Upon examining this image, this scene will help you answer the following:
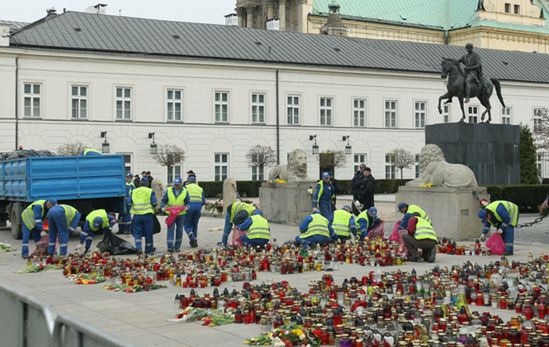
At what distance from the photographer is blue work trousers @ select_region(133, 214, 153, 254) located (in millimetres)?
18906

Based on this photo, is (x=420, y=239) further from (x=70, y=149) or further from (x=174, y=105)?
(x=174, y=105)

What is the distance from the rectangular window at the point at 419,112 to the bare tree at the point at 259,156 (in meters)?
11.5

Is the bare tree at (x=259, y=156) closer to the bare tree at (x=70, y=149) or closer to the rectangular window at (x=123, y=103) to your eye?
the rectangular window at (x=123, y=103)

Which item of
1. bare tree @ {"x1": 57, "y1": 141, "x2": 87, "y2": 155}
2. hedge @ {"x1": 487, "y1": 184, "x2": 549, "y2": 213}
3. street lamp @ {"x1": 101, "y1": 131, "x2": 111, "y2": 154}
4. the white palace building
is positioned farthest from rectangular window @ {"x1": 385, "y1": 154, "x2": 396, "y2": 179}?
hedge @ {"x1": 487, "y1": 184, "x2": 549, "y2": 213}

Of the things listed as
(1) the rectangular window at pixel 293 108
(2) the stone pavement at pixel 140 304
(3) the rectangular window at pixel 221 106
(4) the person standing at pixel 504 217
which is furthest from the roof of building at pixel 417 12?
(2) the stone pavement at pixel 140 304

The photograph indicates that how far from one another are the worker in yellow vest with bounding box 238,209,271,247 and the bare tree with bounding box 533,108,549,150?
36.0 meters

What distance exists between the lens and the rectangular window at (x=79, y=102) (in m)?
48.7

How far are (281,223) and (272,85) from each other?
26.1 meters

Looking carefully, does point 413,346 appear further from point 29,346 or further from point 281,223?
point 281,223

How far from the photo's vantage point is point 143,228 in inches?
751

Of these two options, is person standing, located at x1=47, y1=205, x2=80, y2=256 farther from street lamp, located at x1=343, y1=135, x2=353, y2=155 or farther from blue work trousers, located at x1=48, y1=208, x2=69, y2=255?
street lamp, located at x1=343, y1=135, x2=353, y2=155

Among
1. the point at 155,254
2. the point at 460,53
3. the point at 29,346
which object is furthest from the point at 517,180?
the point at 460,53

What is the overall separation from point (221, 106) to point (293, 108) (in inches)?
192

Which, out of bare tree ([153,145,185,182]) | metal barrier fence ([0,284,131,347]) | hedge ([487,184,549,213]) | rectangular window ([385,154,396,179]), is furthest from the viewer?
rectangular window ([385,154,396,179])
